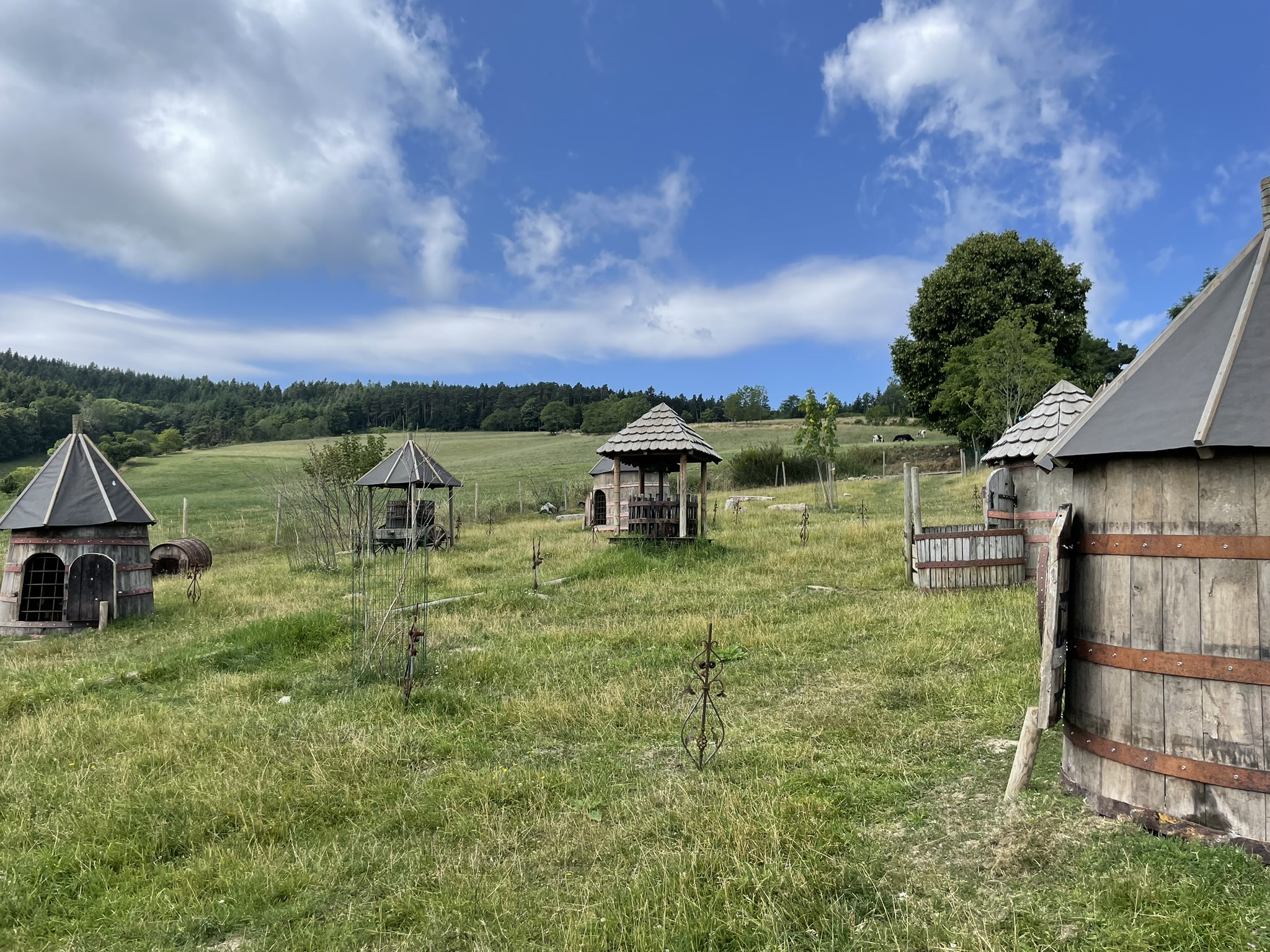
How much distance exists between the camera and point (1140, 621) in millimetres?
4062

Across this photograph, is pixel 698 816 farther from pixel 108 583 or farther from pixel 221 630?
pixel 108 583

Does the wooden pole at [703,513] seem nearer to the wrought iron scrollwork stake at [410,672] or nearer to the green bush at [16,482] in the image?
the wrought iron scrollwork stake at [410,672]

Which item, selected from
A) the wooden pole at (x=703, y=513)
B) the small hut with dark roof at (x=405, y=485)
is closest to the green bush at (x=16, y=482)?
the small hut with dark roof at (x=405, y=485)

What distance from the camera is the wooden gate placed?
11.4 meters

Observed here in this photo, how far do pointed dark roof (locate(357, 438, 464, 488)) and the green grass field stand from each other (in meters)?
11.6


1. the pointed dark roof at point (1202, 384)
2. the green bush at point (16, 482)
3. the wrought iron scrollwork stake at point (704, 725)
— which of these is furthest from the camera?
the green bush at point (16, 482)

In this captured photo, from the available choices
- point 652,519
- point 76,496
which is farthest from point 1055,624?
point 76,496

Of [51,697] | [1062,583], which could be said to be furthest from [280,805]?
[1062,583]

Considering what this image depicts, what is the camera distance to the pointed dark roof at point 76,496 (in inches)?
450

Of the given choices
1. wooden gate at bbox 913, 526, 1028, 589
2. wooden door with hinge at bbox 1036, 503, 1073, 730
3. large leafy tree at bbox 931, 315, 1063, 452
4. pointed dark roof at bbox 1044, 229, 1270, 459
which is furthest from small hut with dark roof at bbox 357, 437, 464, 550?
large leafy tree at bbox 931, 315, 1063, 452

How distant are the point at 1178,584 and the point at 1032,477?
29.2ft

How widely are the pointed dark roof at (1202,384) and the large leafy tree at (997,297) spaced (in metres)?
33.8

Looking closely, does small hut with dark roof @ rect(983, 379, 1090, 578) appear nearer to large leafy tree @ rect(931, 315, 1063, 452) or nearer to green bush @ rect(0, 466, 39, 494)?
large leafy tree @ rect(931, 315, 1063, 452)

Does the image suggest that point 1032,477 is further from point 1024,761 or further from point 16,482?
point 16,482
